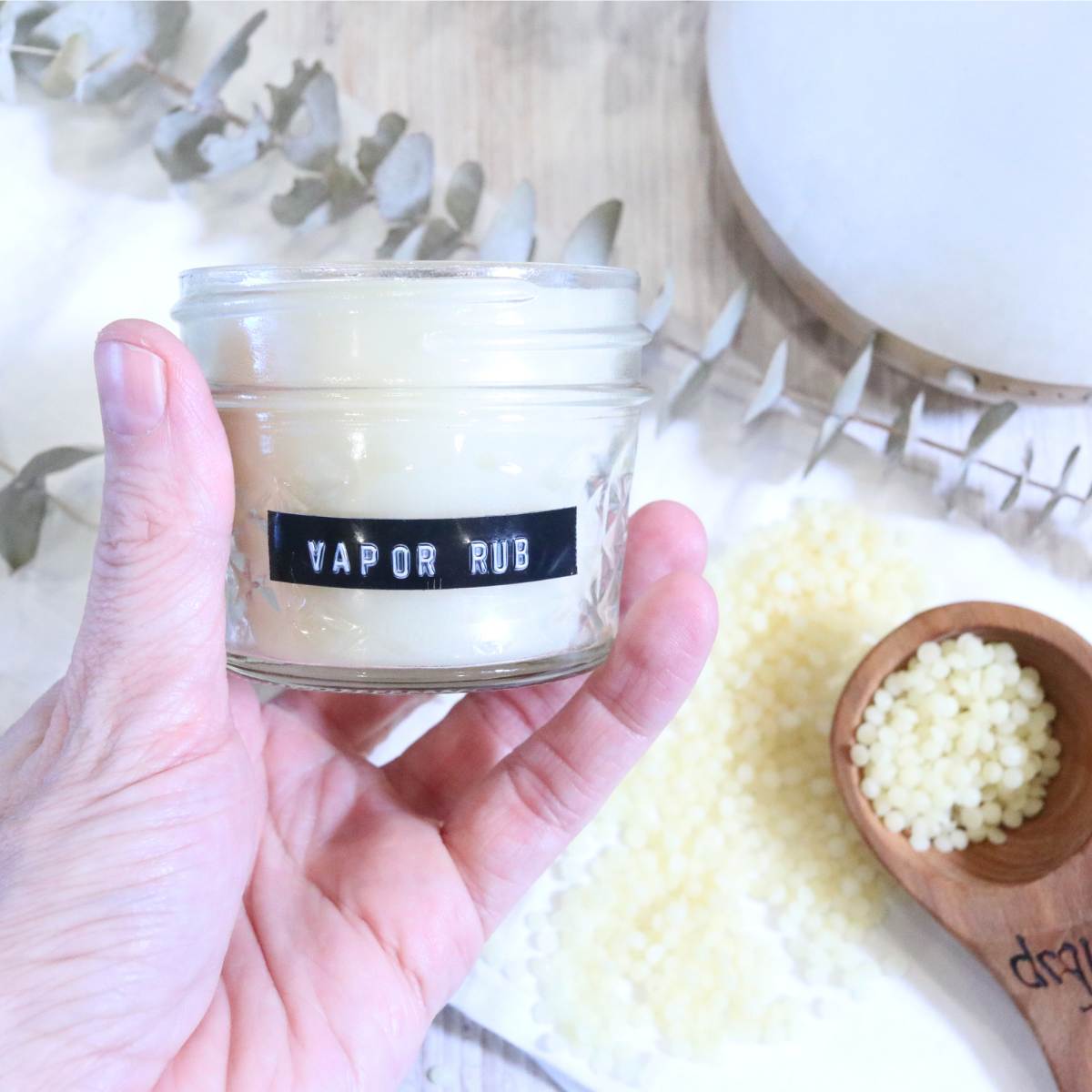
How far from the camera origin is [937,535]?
0.97 meters

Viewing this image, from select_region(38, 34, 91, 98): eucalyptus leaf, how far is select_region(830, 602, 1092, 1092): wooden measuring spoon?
→ 84 centimetres

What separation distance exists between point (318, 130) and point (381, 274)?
1.39 feet

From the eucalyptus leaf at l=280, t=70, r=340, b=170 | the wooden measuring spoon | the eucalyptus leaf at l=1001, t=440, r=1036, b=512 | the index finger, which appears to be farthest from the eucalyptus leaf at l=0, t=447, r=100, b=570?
the eucalyptus leaf at l=1001, t=440, r=1036, b=512

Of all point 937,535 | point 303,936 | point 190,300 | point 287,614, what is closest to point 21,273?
point 190,300

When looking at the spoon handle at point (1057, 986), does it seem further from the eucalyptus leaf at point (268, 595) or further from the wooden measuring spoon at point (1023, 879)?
the eucalyptus leaf at point (268, 595)

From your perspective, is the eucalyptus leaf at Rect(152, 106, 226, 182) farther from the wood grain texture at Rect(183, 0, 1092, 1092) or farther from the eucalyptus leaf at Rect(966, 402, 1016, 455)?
the eucalyptus leaf at Rect(966, 402, 1016, 455)

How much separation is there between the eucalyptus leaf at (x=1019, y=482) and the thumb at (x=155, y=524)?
2.29ft

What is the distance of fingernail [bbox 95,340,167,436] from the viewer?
1.74ft

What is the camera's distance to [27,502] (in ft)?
2.92

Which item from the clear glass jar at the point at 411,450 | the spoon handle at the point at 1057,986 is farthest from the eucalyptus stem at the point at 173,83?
the spoon handle at the point at 1057,986

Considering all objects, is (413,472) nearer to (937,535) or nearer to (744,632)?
(744,632)

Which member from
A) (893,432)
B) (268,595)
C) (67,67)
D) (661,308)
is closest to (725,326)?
(661,308)

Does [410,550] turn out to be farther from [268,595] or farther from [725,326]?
[725,326]

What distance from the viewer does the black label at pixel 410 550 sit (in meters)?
0.57
